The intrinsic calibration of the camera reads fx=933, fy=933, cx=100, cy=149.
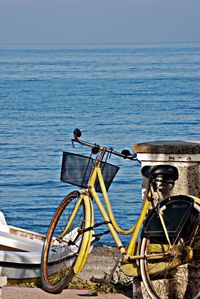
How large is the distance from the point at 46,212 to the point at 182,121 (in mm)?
17689

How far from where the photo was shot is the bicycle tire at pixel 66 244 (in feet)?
20.6

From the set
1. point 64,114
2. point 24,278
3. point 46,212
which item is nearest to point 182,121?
point 64,114

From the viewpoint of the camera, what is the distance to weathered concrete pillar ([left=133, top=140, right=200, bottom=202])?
629 centimetres

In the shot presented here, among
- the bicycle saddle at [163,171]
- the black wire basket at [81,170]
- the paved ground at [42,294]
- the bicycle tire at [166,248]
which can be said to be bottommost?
the paved ground at [42,294]

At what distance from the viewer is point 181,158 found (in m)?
6.30

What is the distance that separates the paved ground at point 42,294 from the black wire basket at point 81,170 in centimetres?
77

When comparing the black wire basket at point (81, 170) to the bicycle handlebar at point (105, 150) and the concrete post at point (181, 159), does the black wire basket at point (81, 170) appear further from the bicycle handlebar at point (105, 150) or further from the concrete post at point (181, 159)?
the concrete post at point (181, 159)

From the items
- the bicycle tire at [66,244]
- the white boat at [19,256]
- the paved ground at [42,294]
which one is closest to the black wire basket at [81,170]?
the bicycle tire at [66,244]

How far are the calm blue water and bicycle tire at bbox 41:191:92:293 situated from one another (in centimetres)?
1165

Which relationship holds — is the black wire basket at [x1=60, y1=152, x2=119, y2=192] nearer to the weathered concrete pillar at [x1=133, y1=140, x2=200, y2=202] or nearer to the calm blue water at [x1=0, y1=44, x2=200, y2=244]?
the weathered concrete pillar at [x1=133, y1=140, x2=200, y2=202]

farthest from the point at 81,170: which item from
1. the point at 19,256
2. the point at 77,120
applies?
the point at 77,120

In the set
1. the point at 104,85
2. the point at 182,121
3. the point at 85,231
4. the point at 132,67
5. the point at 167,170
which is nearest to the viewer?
the point at 167,170

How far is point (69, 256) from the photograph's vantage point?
21.9ft

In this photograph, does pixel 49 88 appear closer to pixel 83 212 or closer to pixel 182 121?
pixel 182 121
